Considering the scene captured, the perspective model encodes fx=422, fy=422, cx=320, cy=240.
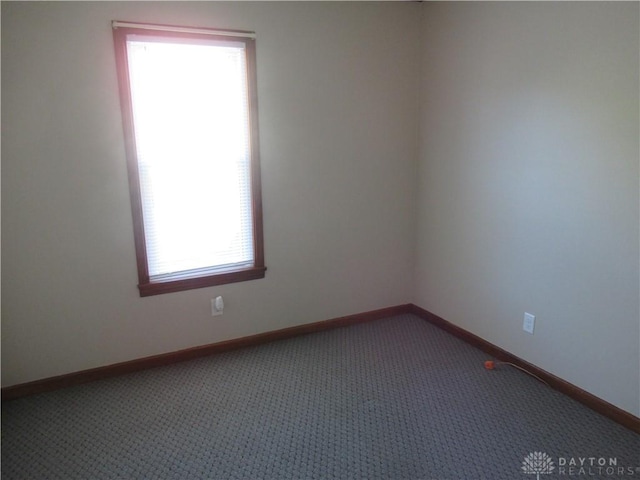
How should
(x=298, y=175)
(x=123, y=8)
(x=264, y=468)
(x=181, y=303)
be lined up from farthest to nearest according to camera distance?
(x=298, y=175) < (x=181, y=303) < (x=123, y=8) < (x=264, y=468)

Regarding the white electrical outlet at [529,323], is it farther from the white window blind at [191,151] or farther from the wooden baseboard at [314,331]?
the white window blind at [191,151]

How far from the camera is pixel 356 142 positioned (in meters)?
3.06

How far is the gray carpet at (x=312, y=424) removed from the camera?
74.5 inches

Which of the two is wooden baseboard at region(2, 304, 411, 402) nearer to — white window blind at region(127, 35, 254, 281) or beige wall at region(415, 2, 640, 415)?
white window blind at region(127, 35, 254, 281)

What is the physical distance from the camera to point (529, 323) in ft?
8.35

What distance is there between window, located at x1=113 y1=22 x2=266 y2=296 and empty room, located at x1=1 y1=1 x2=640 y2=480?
1 cm

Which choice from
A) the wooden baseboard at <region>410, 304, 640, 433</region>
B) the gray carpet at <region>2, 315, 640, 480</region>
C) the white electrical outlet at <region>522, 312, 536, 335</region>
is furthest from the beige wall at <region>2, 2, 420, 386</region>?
the white electrical outlet at <region>522, 312, 536, 335</region>

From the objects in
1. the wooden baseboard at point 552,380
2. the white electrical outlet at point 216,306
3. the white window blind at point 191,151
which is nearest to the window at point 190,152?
the white window blind at point 191,151

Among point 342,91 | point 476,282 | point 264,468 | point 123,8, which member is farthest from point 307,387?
point 123,8

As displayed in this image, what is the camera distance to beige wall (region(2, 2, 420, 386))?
2.23 metres

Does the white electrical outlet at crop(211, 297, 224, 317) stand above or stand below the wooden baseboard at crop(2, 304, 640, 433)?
above

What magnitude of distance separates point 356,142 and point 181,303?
165 centimetres

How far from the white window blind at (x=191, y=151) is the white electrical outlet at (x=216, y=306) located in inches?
8.2

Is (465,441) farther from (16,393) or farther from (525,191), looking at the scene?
(16,393)
